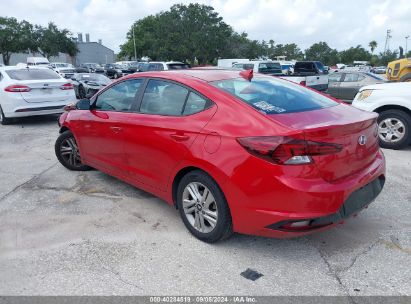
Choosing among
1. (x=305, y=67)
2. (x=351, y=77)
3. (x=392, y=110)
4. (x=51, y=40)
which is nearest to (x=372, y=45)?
(x=51, y=40)

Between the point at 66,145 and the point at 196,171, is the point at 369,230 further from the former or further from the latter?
the point at 66,145

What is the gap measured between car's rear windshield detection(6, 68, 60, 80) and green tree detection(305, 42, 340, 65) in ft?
222

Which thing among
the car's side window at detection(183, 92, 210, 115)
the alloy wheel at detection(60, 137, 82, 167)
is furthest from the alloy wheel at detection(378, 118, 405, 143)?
the alloy wheel at detection(60, 137, 82, 167)

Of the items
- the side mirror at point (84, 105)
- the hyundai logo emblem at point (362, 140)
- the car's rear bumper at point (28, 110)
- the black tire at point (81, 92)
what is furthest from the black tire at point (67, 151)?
the black tire at point (81, 92)

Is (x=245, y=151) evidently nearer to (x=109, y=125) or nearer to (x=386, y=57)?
(x=109, y=125)

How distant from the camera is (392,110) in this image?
22.4 feet

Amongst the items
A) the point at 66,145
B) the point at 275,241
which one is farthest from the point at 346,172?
the point at 66,145

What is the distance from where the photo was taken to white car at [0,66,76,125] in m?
9.26

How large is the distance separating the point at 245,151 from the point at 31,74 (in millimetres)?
8762

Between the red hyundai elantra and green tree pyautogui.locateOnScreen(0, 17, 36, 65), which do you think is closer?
the red hyundai elantra

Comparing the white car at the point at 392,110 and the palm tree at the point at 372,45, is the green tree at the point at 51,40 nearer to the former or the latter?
the white car at the point at 392,110

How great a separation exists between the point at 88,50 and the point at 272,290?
9236 cm

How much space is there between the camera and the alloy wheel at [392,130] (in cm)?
679

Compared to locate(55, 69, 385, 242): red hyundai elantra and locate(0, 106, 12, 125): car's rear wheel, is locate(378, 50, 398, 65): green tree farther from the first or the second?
locate(55, 69, 385, 242): red hyundai elantra
